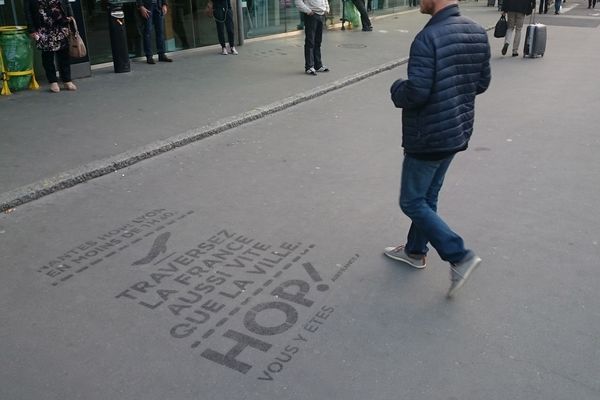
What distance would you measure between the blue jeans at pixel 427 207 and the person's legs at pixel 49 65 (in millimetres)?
6976

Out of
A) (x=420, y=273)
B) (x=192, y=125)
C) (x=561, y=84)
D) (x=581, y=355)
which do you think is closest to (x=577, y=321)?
(x=581, y=355)

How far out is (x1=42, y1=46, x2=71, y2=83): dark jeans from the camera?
8.70 metres

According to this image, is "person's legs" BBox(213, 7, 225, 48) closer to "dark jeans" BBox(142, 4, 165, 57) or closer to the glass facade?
the glass facade

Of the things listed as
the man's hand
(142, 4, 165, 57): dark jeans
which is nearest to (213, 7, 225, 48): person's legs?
→ (142, 4, 165, 57): dark jeans

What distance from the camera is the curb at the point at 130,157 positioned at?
5.11 meters

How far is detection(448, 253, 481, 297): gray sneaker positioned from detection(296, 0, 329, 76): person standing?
7290mm

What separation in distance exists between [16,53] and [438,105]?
7555mm

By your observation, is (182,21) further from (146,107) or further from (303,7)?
(146,107)

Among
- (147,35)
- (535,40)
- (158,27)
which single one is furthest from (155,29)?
(535,40)

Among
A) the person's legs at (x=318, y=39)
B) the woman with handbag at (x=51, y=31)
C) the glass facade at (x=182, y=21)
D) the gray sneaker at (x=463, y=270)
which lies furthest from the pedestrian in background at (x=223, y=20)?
the gray sneaker at (x=463, y=270)

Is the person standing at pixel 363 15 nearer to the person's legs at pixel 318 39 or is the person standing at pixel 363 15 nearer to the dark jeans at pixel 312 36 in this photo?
the person's legs at pixel 318 39

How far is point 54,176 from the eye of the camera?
5484mm

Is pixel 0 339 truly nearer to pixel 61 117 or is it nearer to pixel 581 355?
pixel 581 355

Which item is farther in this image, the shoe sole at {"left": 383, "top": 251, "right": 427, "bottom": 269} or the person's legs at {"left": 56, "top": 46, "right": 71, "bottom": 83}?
the person's legs at {"left": 56, "top": 46, "right": 71, "bottom": 83}
